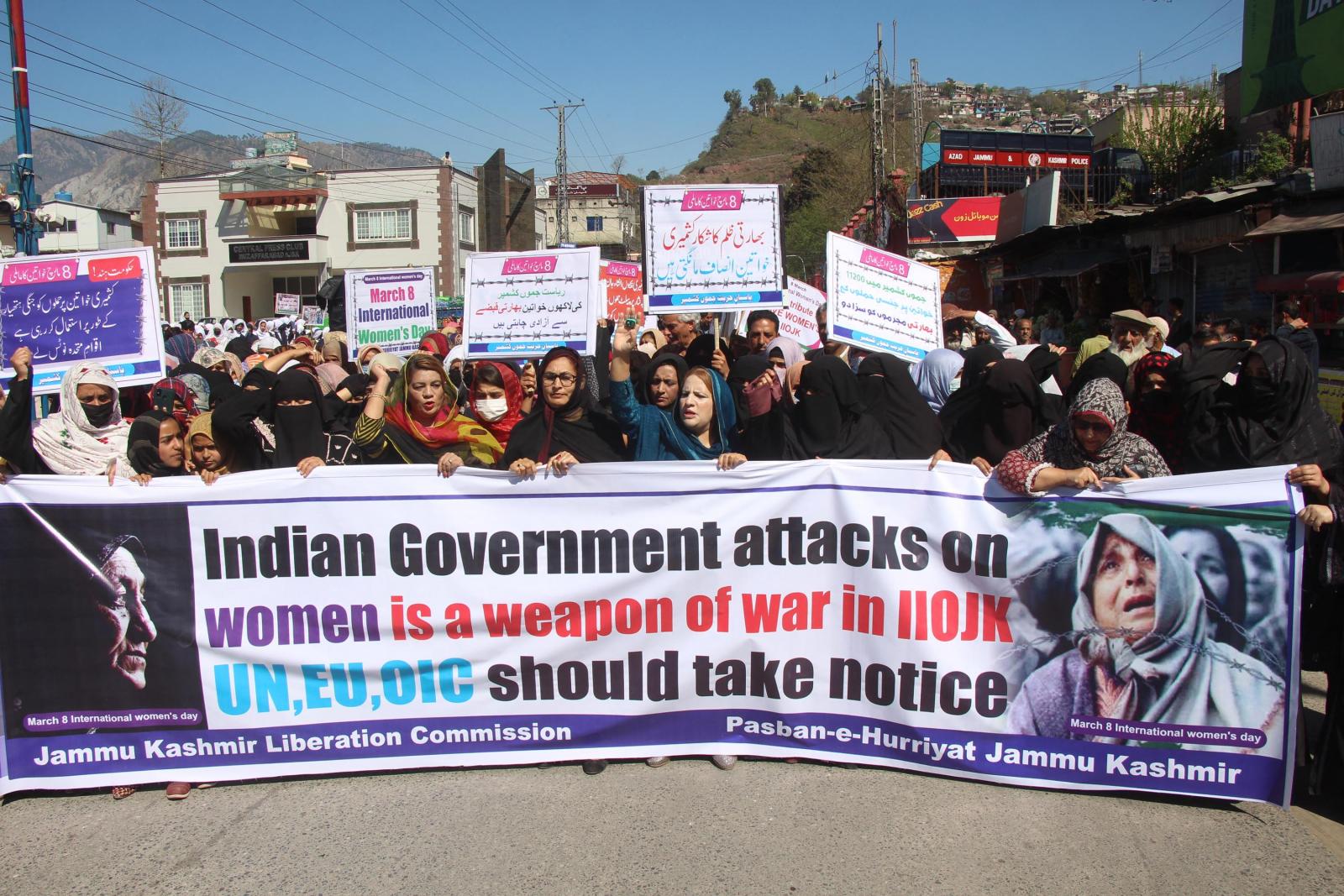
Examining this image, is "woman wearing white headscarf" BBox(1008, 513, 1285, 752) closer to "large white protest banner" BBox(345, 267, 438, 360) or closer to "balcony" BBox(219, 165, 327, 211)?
"large white protest banner" BBox(345, 267, 438, 360)

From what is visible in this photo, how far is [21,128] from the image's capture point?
12.4 metres

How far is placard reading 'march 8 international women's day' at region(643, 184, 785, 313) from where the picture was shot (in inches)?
218

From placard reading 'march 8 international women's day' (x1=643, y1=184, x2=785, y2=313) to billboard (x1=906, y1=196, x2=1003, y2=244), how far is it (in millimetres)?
20931

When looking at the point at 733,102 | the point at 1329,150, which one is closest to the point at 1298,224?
the point at 1329,150

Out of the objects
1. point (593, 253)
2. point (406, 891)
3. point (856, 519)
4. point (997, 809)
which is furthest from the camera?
point (593, 253)

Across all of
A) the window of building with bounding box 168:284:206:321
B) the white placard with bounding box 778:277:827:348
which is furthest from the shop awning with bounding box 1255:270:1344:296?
the window of building with bounding box 168:284:206:321

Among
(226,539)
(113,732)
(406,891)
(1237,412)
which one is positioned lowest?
(406,891)

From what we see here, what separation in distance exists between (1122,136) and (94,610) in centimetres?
2976

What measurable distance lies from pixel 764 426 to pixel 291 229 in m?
49.0

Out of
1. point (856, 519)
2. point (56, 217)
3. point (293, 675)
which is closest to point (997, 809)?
point (856, 519)

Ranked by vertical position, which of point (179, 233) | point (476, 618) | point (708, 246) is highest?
point (179, 233)

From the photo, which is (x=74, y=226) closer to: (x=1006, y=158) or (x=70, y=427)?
(x=1006, y=158)

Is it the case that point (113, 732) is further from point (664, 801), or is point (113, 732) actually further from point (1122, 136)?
point (1122, 136)

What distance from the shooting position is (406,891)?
9.52 feet
